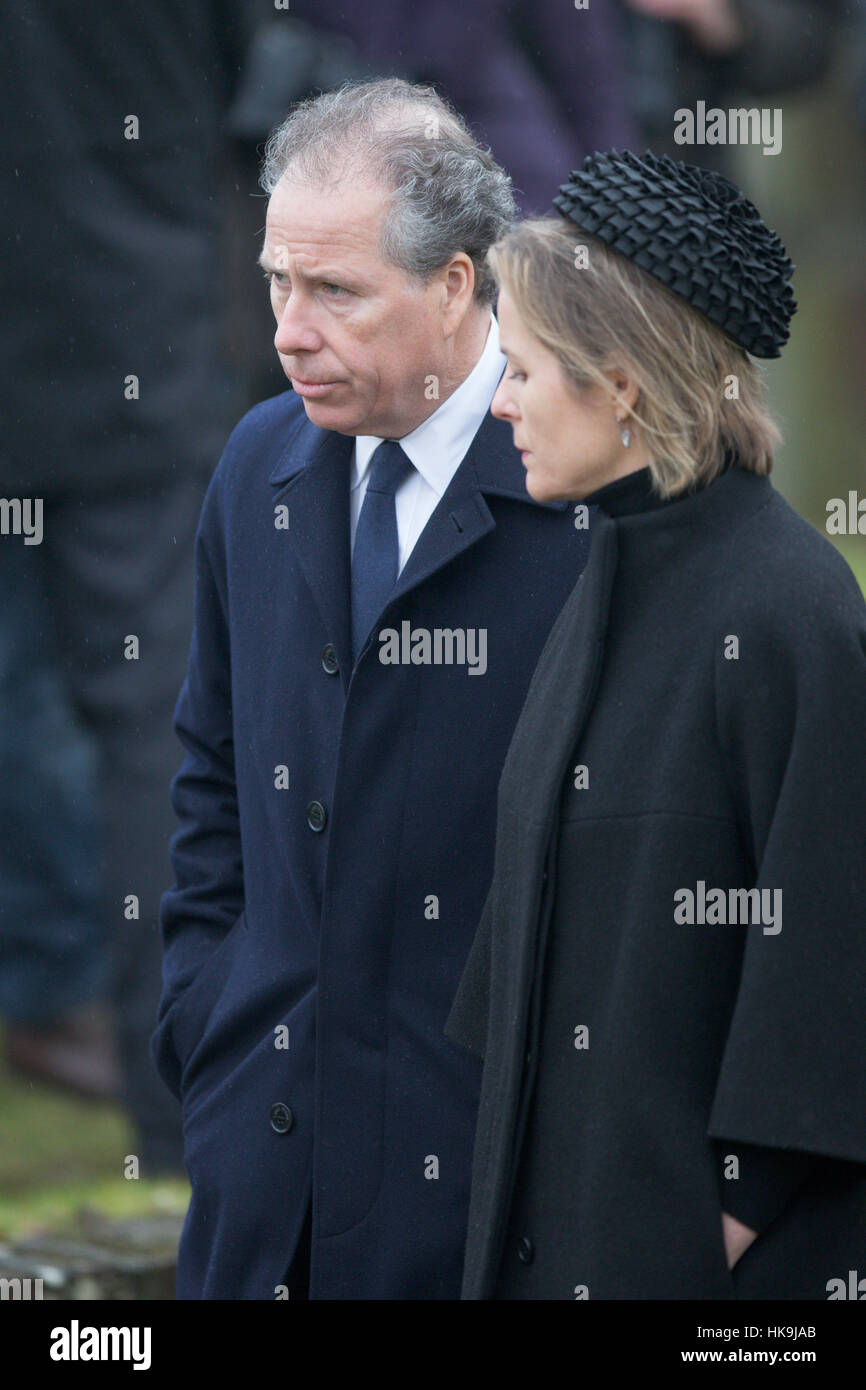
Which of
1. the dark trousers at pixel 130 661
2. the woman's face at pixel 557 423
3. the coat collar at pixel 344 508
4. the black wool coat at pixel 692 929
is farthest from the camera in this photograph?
→ the dark trousers at pixel 130 661

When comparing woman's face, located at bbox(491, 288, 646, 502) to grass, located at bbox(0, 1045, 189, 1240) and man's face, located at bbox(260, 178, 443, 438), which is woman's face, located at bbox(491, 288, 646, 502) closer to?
man's face, located at bbox(260, 178, 443, 438)

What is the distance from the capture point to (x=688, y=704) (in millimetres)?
1864

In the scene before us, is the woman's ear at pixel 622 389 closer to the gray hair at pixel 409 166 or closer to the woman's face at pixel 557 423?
the woman's face at pixel 557 423

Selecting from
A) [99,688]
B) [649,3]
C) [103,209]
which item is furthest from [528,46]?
[99,688]

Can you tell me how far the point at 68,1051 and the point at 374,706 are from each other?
226cm

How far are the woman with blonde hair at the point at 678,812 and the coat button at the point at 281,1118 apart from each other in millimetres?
382

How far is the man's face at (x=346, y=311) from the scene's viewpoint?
2279mm

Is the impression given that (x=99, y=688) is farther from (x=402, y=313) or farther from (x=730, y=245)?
(x=730, y=245)

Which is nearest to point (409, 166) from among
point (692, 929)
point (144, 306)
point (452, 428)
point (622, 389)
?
point (452, 428)

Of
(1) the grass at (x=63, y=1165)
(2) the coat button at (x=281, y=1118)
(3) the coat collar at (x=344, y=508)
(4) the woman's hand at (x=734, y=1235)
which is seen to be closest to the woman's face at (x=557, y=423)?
(3) the coat collar at (x=344, y=508)

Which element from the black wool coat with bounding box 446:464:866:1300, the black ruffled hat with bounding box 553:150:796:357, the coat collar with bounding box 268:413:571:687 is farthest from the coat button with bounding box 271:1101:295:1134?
the black ruffled hat with bounding box 553:150:796:357

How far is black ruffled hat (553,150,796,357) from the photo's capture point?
6.15 feet

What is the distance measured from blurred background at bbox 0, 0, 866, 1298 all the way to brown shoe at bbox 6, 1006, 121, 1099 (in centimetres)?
1
